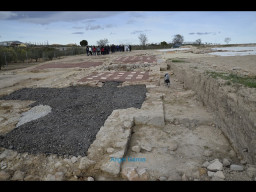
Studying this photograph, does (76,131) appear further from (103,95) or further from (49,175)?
(103,95)

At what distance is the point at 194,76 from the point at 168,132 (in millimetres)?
2750

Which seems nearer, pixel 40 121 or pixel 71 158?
pixel 71 158

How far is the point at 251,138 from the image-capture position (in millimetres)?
2398

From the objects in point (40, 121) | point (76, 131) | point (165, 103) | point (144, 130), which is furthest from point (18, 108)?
point (165, 103)

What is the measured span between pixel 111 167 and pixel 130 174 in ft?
0.94

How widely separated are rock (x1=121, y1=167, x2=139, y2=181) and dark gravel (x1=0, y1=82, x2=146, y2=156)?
76 cm

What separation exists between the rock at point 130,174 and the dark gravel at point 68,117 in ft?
2.49

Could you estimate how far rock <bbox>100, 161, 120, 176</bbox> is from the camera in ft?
7.68

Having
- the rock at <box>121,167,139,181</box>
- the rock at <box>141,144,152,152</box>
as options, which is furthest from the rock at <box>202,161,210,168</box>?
the rock at <box>121,167,139,181</box>

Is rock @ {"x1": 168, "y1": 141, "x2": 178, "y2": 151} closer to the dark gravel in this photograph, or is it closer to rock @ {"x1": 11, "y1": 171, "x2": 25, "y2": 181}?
the dark gravel

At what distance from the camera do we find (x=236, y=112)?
2.85 metres

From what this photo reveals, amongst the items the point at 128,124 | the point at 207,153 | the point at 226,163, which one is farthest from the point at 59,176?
the point at 226,163

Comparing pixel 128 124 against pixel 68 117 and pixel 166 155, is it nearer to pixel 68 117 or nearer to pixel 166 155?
pixel 166 155
